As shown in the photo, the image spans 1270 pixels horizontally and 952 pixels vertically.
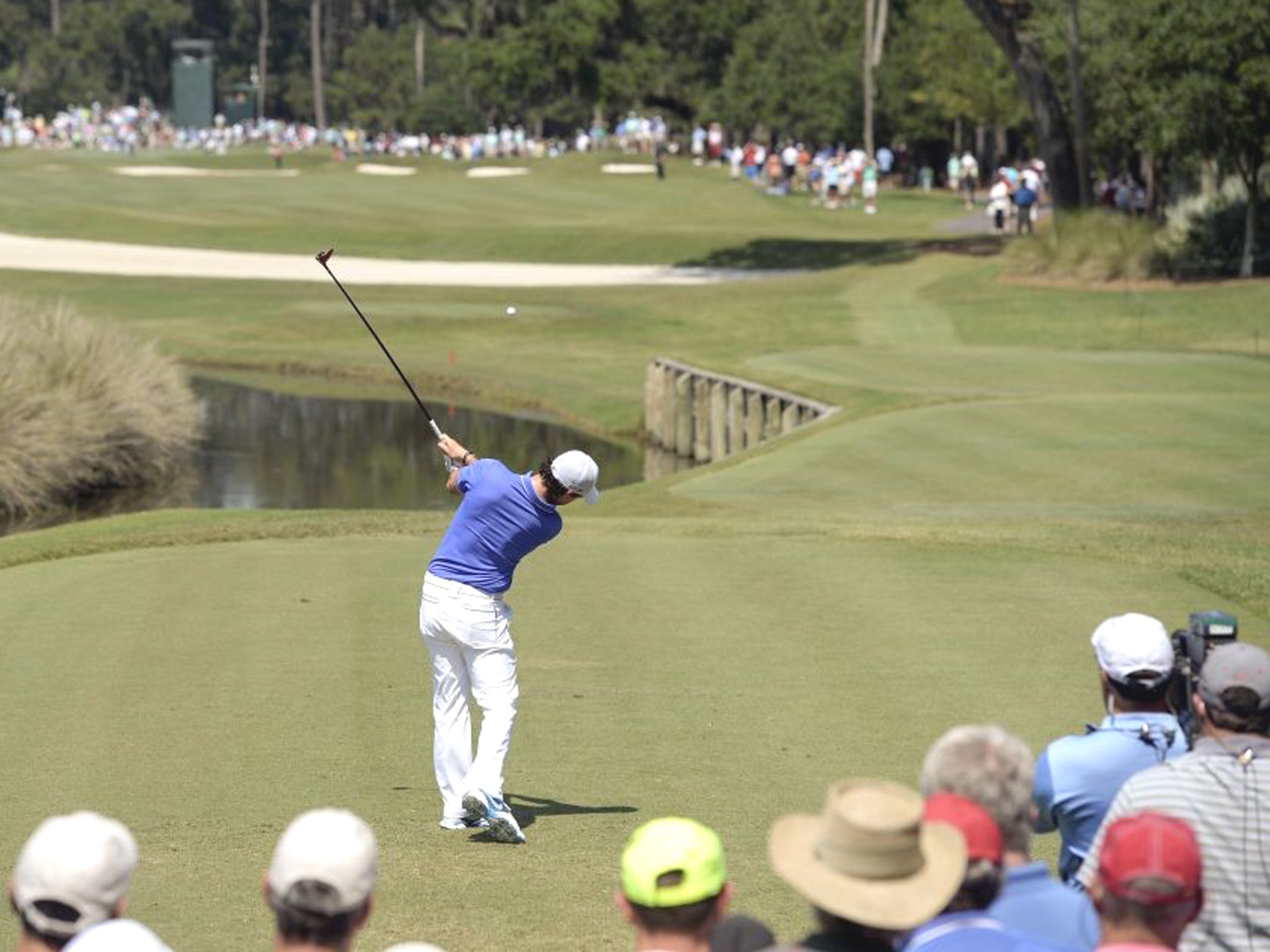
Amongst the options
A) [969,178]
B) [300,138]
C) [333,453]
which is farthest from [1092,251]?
[300,138]

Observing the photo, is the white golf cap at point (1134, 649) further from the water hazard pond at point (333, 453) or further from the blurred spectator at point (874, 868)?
the water hazard pond at point (333, 453)

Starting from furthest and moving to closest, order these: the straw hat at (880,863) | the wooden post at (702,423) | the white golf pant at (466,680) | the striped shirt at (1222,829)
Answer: the wooden post at (702,423) < the white golf pant at (466,680) < the striped shirt at (1222,829) < the straw hat at (880,863)

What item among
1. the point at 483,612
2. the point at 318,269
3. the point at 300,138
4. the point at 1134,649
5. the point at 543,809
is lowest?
the point at 318,269

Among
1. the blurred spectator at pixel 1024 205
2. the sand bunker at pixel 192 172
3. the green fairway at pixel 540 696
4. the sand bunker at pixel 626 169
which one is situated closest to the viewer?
the green fairway at pixel 540 696

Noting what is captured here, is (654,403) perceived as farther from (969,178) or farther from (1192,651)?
(969,178)

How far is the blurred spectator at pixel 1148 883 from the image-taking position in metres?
5.00

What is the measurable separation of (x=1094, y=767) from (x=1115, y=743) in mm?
95

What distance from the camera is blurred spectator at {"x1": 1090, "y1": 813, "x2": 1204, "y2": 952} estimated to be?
5.00 m

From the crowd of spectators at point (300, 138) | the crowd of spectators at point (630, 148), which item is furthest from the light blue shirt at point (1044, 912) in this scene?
the crowd of spectators at point (300, 138)

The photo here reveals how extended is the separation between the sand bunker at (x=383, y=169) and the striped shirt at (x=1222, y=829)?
79354 millimetres

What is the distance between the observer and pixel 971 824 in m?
5.09

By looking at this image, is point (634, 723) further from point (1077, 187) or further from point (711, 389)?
point (1077, 187)

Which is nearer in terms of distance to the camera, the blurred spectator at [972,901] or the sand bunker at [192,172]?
the blurred spectator at [972,901]

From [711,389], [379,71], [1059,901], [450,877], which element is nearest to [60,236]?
[711,389]
